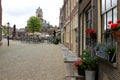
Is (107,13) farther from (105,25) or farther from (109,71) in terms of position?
(109,71)

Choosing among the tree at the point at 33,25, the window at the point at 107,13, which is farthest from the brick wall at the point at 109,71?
the tree at the point at 33,25

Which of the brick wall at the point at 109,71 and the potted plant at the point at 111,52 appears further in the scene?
the potted plant at the point at 111,52

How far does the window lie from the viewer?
296 inches

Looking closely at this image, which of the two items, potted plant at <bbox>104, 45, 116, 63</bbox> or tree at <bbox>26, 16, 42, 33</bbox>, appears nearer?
potted plant at <bbox>104, 45, 116, 63</bbox>

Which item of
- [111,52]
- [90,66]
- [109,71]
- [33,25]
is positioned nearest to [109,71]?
[109,71]

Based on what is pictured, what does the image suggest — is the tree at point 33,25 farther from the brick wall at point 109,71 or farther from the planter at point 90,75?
the brick wall at point 109,71

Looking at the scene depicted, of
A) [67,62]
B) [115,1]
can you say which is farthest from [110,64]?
[67,62]

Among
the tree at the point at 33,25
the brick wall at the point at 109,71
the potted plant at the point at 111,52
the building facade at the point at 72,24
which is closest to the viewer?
the brick wall at the point at 109,71

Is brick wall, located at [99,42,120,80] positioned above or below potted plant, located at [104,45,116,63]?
below

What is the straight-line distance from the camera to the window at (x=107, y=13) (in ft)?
24.7

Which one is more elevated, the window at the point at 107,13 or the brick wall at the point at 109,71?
the window at the point at 107,13

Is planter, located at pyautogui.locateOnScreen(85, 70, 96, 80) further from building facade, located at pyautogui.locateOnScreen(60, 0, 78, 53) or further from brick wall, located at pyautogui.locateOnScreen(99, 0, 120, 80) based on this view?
building facade, located at pyautogui.locateOnScreen(60, 0, 78, 53)

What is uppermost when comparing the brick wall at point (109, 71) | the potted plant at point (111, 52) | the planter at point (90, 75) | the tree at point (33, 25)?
the tree at point (33, 25)

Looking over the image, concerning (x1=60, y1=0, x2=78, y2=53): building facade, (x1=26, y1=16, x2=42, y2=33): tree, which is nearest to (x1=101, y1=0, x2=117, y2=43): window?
(x1=60, y1=0, x2=78, y2=53): building facade
